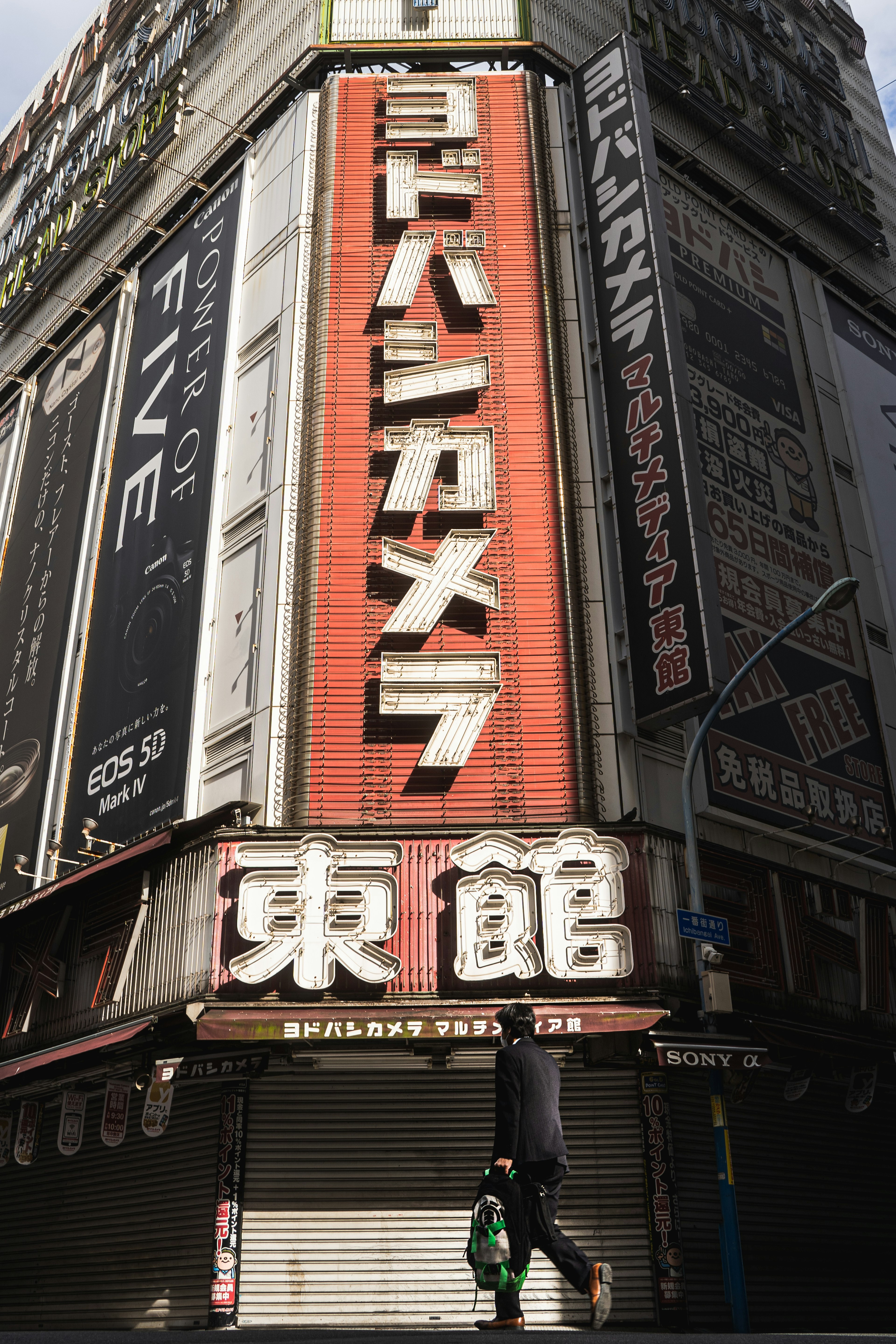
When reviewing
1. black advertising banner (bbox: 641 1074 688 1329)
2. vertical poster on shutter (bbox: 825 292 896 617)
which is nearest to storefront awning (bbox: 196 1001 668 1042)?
black advertising banner (bbox: 641 1074 688 1329)

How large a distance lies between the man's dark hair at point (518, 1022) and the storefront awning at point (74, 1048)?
832cm

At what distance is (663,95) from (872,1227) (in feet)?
77.4

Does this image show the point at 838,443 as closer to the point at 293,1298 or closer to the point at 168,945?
the point at 168,945

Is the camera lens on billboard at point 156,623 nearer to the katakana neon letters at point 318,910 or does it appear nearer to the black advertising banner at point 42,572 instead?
the black advertising banner at point 42,572

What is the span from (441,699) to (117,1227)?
903cm

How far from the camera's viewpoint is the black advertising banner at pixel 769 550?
20.8 meters

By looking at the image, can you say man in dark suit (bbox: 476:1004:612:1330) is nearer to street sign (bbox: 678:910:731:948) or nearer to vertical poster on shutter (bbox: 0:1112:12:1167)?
street sign (bbox: 678:910:731:948)

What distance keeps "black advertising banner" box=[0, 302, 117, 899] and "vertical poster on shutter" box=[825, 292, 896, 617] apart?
16957 mm

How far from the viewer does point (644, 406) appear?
19.7 meters

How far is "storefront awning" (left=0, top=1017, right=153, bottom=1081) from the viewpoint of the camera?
52.7 ft

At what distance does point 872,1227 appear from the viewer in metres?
18.9

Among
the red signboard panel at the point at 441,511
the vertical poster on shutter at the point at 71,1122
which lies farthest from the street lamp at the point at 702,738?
the vertical poster on shutter at the point at 71,1122

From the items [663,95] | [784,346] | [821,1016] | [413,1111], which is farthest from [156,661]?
[663,95]

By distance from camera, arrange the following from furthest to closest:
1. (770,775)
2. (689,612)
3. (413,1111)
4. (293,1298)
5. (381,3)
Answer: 1. (381,3)
2. (770,775)
3. (689,612)
4. (413,1111)
5. (293,1298)
